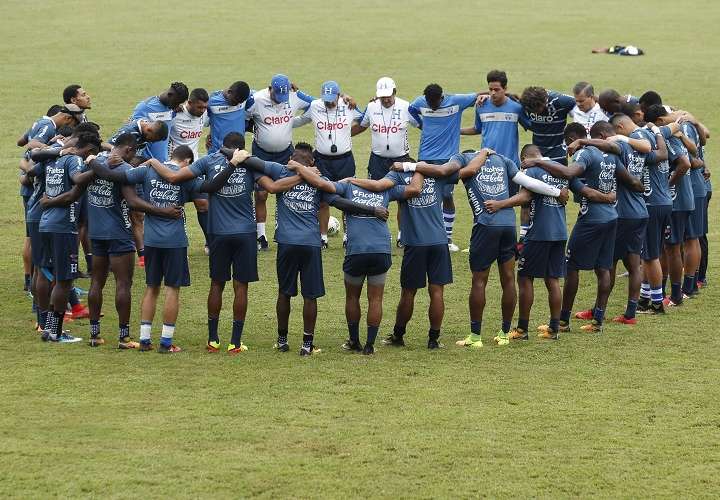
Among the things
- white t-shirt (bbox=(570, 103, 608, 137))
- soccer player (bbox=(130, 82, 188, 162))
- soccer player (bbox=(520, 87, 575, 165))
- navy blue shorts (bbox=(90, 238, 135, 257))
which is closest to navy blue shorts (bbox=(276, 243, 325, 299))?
navy blue shorts (bbox=(90, 238, 135, 257))

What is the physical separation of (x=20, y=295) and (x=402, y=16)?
99.9 feet

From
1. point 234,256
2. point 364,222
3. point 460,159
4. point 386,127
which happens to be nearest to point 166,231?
point 234,256

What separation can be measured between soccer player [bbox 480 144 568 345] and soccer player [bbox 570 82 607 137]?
8.39 ft

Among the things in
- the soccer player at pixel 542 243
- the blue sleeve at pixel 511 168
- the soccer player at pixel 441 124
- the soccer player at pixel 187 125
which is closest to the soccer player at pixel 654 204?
the soccer player at pixel 542 243

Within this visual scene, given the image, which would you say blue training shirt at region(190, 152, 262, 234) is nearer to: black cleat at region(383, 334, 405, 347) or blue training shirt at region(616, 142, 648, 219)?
black cleat at region(383, 334, 405, 347)

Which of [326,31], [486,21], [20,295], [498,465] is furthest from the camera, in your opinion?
[486,21]

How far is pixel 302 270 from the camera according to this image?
516 inches

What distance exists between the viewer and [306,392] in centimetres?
1184

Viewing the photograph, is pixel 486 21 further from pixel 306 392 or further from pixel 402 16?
pixel 306 392

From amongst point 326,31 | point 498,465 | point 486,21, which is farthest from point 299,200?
point 486,21

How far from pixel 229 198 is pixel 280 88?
4986mm

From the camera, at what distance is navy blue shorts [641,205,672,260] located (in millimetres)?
15359

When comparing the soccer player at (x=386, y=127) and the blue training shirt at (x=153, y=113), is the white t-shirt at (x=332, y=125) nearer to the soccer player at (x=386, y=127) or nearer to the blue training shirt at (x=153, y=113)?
the soccer player at (x=386, y=127)

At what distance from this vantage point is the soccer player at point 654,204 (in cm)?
1511
